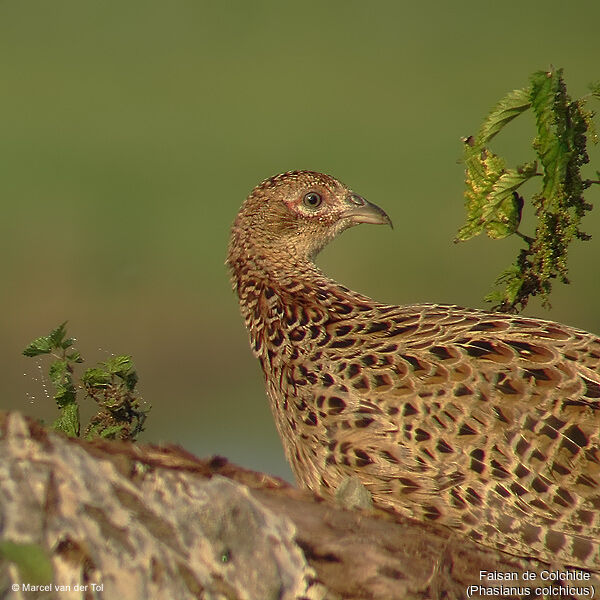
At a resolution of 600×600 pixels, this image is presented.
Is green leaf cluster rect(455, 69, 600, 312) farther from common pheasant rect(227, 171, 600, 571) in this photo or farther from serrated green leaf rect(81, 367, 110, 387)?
serrated green leaf rect(81, 367, 110, 387)

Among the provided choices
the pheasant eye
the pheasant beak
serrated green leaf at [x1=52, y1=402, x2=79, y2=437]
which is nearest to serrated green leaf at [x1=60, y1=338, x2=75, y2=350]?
serrated green leaf at [x1=52, y1=402, x2=79, y2=437]

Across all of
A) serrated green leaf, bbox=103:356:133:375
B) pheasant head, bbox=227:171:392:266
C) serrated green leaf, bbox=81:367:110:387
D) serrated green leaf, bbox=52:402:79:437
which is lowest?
serrated green leaf, bbox=52:402:79:437

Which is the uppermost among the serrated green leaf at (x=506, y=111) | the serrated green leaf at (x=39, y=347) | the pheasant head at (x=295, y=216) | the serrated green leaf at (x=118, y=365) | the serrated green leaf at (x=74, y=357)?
the serrated green leaf at (x=506, y=111)

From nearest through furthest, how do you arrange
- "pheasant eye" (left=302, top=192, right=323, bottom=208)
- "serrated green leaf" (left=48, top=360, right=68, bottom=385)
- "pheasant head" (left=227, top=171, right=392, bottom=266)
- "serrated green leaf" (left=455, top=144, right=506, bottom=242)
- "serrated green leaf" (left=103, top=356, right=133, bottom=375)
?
"serrated green leaf" (left=48, top=360, right=68, bottom=385), "serrated green leaf" (left=103, top=356, right=133, bottom=375), "serrated green leaf" (left=455, top=144, right=506, bottom=242), "pheasant head" (left=227, top=171, right=392, bottom=266), "pheasant eye" (left=302, top=192, right=323, bottom=208)

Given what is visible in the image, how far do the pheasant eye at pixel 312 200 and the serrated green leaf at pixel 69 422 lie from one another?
1994 mm

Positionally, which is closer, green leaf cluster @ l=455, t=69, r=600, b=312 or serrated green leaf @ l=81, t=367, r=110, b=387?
green leaf cluster @ l=455, t=69, r=600, b=312

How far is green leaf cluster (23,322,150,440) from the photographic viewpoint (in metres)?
7.23

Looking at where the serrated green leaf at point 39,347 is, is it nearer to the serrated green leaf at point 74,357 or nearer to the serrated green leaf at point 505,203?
the serrated green leaf at point 74,357

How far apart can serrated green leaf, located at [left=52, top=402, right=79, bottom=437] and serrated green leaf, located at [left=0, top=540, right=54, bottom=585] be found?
8.32 feet

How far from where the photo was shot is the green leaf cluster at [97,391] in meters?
7.23

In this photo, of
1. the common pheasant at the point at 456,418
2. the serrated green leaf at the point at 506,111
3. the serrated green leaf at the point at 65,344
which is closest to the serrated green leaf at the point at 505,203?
the serrated green leaf at the point at 506,111

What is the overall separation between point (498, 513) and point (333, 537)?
102 centimetres

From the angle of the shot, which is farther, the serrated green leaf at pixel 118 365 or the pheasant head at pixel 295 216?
the pheasant head at pixel 295 216

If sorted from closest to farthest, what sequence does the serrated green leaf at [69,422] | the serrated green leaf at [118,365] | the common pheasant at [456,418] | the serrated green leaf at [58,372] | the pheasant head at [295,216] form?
1. the common pheasant at [456,418]
2. the serrated green leaf at [69,422]
3. the serrated green leaf at [58,372]
4. the serrated green leaf at [118,365]
5. the pheasant head at [295,216]
